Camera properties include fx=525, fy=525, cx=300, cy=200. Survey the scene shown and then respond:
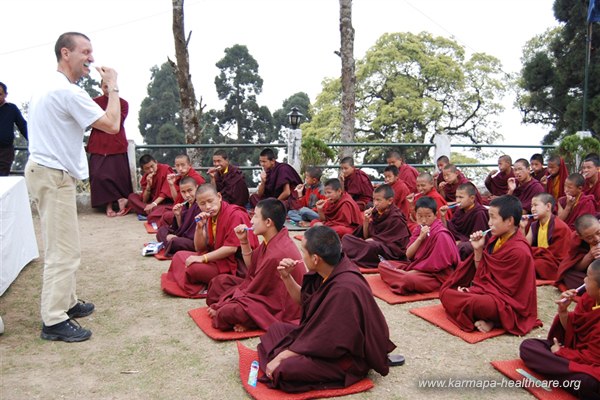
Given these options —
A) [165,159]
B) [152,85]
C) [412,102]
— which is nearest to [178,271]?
[412,102]

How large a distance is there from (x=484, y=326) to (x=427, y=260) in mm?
1289

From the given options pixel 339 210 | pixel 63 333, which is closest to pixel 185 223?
pixel 339 210

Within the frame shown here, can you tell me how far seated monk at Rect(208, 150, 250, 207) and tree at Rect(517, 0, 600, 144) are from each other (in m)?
12.0

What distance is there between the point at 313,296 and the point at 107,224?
21.9ft

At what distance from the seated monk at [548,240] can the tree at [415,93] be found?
14.2m

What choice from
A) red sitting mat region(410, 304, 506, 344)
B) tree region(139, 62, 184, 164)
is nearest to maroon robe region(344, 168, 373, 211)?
red sitting mat region(410, 304, 506, 344)

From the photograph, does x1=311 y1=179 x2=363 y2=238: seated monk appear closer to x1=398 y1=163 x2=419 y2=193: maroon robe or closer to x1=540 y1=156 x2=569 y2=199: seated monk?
x1=398 y1=163 x2=419 y2=193: maroon robe

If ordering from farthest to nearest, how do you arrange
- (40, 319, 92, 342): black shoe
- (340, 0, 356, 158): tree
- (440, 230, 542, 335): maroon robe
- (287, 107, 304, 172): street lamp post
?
(340, 0, 356, 158): tree → (287, 107, 304, 172): street lamp post → (440, 230, 542, 335): maroon robe → (40, 319, 92, 342): black shoe

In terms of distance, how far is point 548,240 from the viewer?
6320 millimetres

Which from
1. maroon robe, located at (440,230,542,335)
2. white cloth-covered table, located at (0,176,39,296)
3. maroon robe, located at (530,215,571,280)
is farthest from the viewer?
maroon robe, located at (530,215,571,280)

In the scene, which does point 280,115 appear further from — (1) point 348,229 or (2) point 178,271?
(2) point 178,271

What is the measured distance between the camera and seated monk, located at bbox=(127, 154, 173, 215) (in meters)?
9.44

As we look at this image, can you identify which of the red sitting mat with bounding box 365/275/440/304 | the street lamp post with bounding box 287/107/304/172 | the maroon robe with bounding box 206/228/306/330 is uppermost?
the street lamp post with bounding box 287/107/304/172

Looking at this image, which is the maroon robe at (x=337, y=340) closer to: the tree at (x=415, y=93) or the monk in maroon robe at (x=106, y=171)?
the monk in maroon robe at (x=106, y=171)
